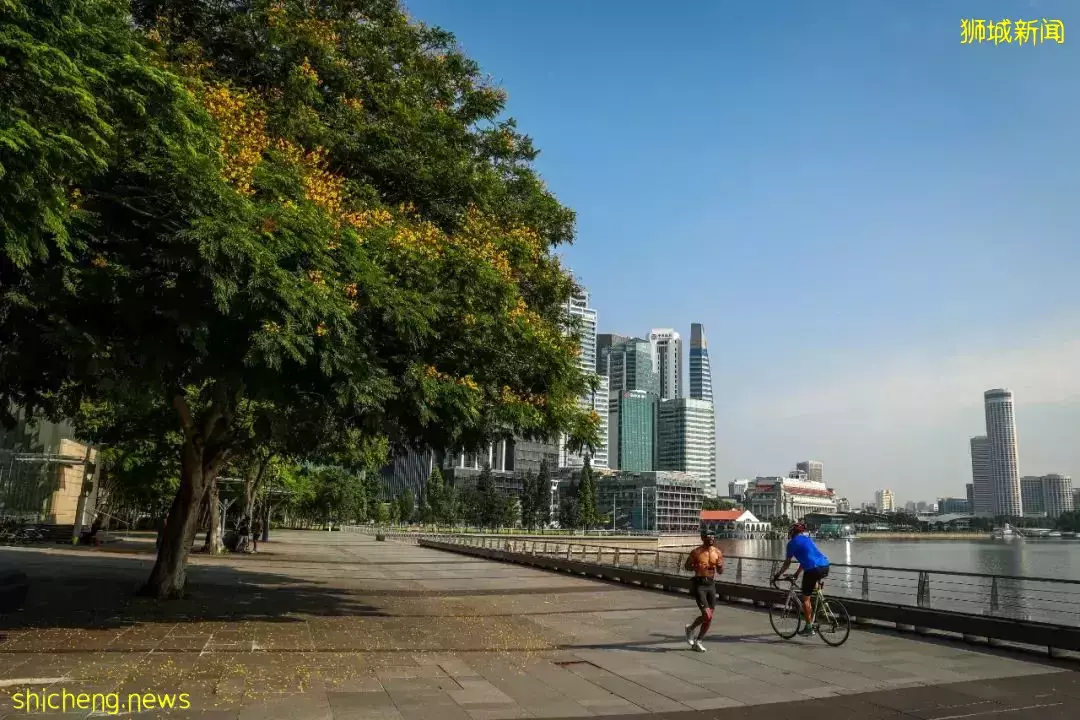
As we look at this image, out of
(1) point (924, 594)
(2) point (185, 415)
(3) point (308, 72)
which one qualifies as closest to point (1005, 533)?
(1) point (924, 594)

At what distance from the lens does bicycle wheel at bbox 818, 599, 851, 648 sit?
37.5 feet

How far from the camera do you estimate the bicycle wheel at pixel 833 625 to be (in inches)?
450

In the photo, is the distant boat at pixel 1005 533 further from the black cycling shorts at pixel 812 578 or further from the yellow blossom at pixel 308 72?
the yellow blossom at pixel 308 72

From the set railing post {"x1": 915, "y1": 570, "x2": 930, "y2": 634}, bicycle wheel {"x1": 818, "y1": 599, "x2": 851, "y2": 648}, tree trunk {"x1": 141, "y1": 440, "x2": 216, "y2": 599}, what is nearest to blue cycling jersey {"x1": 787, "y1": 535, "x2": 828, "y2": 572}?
bicycle wheel {"x1": 818, "y1": 599, "x2": 851, "y2": 648}

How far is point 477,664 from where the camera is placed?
9.66 meters

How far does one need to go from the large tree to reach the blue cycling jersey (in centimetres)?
416

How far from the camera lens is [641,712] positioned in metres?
7.44

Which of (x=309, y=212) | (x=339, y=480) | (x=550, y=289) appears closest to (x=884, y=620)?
(x=550, y=289)

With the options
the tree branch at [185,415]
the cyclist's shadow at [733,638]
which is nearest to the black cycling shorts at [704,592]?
the cyclist's shadow at [733,638]

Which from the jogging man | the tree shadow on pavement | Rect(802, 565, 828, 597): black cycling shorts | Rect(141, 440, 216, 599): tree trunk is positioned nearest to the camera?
the jogging man

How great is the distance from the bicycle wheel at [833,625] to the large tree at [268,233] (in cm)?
503

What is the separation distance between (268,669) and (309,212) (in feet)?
18.8

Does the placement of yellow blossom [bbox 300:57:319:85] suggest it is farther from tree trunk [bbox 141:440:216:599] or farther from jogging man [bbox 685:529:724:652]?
jogging man [bbox 685:529:724:652]

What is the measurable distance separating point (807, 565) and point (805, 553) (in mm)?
202
